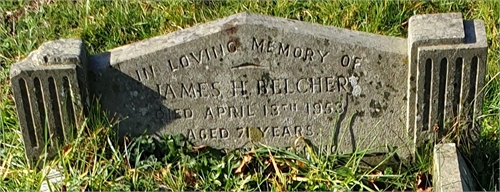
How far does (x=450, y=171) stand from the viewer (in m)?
4.40

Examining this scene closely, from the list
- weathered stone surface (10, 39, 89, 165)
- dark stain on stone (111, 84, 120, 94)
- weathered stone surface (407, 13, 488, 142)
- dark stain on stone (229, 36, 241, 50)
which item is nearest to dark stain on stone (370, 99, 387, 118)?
weathered stone surface (407, 13, 488, 142)

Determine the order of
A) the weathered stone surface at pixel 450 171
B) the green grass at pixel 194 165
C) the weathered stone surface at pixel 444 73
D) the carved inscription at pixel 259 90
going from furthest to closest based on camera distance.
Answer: the green grass at pixel 194 165, the carved inscription at pixel 259 90, the weathered stone surface at pixel 444 73, the weathered stone surface at pixel 450 171

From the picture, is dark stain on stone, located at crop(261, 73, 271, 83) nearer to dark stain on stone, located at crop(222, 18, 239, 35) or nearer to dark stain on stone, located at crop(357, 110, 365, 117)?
dark stain on stone, located at crop(222, 18, 239, 35)

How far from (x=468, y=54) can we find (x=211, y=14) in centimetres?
218

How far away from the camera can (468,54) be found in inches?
173

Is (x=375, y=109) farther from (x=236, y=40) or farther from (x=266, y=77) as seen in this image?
(x=236, y=40)

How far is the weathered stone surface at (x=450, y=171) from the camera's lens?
4289 millimetres

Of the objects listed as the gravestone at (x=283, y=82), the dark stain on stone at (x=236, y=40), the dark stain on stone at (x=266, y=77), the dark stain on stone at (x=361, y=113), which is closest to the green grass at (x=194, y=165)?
the gravestone at (x=283, y=82)

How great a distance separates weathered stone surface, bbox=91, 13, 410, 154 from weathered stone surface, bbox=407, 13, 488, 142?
0.28ft

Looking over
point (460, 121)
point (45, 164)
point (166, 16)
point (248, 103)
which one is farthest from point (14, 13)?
point (460, 121)

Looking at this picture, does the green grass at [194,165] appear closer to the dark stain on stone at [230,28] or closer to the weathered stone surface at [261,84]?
the weathered stone surface at [261,84]

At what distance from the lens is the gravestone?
4.46 meters

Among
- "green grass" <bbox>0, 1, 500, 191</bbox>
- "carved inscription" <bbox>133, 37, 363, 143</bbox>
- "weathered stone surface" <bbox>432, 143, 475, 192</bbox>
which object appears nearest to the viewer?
"weathered stone surface" <bbox>432, 143, 475, 192</bbox>

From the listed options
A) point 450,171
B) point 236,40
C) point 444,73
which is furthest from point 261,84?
point 450,171
